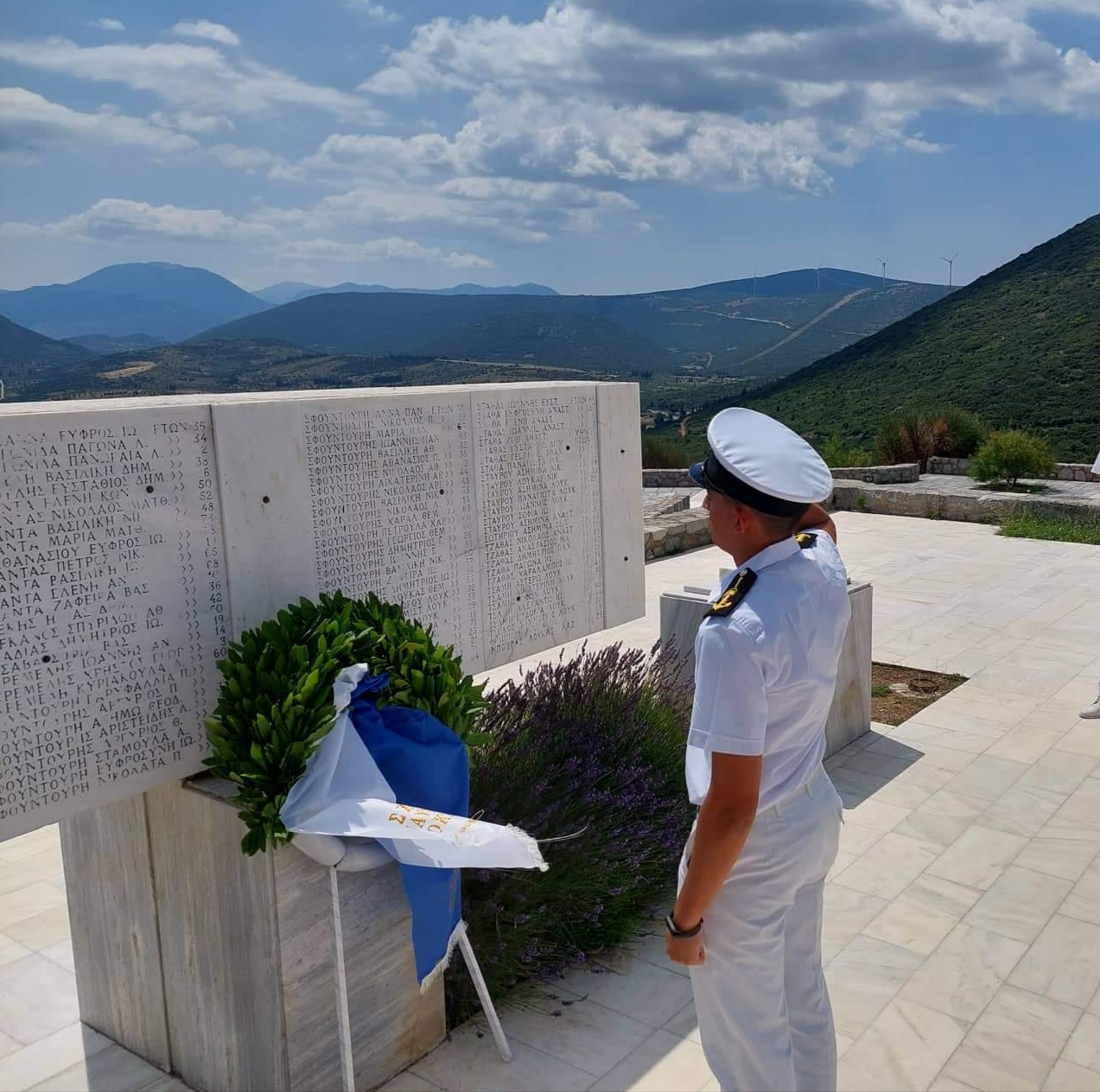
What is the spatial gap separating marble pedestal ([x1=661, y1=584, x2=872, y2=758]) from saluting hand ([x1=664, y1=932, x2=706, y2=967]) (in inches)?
133

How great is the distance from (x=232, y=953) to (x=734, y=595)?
184 cm

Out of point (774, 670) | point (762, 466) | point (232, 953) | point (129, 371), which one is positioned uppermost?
point (129, 371)

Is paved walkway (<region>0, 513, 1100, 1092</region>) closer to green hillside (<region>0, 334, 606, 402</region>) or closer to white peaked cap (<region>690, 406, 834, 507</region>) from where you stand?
white peaked cap (<region>690, 406, 834, 507</region>)

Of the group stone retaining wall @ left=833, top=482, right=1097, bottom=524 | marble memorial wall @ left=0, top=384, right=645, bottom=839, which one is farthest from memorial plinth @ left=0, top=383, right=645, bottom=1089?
stone retaining wall @ left=833, top=482, right=1097, bottom=524

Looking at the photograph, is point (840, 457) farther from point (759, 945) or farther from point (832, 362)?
point (832, 362)

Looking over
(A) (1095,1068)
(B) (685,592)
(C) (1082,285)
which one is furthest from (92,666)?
(C) (1082,285)

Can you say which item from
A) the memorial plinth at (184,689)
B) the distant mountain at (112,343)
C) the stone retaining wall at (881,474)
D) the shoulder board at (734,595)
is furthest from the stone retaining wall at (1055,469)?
the distant mountain at (112,343)

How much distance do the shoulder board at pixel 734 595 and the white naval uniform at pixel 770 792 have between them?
1 cm

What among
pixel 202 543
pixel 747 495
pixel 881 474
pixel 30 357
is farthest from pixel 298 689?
pixel 30 357

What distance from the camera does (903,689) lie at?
23.1ft

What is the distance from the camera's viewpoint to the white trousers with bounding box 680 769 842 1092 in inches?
88.9

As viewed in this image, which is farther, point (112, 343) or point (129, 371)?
point (112, 343)

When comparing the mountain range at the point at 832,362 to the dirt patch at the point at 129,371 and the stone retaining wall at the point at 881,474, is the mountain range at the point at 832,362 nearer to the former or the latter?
the dirt patch at the point at 129,371

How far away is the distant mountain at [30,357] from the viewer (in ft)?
248
